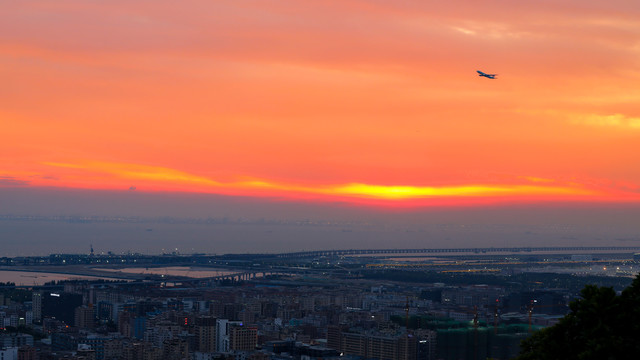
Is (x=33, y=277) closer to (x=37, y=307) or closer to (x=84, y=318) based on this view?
(x=37, y=307)

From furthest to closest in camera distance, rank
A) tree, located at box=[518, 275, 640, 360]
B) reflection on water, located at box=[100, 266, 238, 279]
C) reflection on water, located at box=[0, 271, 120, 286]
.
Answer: reflection on water, located at box=[100, 266, 238, 279]
reflection on water, located at box=[0, 271, 120, 286]
tree, located at box=[518, 275, 640, 360]

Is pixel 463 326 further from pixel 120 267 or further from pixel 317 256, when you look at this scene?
pixel 317 256

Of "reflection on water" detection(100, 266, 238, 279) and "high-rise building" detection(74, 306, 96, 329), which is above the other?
"reflection on water" detection(100, 266, 238, 279)

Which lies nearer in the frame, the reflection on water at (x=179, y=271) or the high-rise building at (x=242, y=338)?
the high-rise building at (x=242, y=338)

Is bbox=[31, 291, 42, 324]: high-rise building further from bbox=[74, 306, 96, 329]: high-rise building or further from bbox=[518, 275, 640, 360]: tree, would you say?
bbox=[518, 275, 640, 360]: tree

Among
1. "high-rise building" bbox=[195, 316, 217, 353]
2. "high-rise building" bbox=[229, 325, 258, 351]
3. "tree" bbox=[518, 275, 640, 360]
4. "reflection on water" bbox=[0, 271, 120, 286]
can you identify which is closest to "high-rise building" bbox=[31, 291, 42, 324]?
"high-rise building" bbox=[195, 316, 217, 353]

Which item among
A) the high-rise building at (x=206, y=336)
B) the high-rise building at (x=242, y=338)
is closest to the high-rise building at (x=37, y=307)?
the high-rise building at (x=206, y=336)

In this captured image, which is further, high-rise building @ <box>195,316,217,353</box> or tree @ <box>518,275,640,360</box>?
high-rise building @ <box>195,316,217,353</box>

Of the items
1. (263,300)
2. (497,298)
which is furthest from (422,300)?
(263,300)

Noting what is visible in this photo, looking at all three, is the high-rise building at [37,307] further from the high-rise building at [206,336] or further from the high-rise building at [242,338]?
the high-rise building at [242,338]
